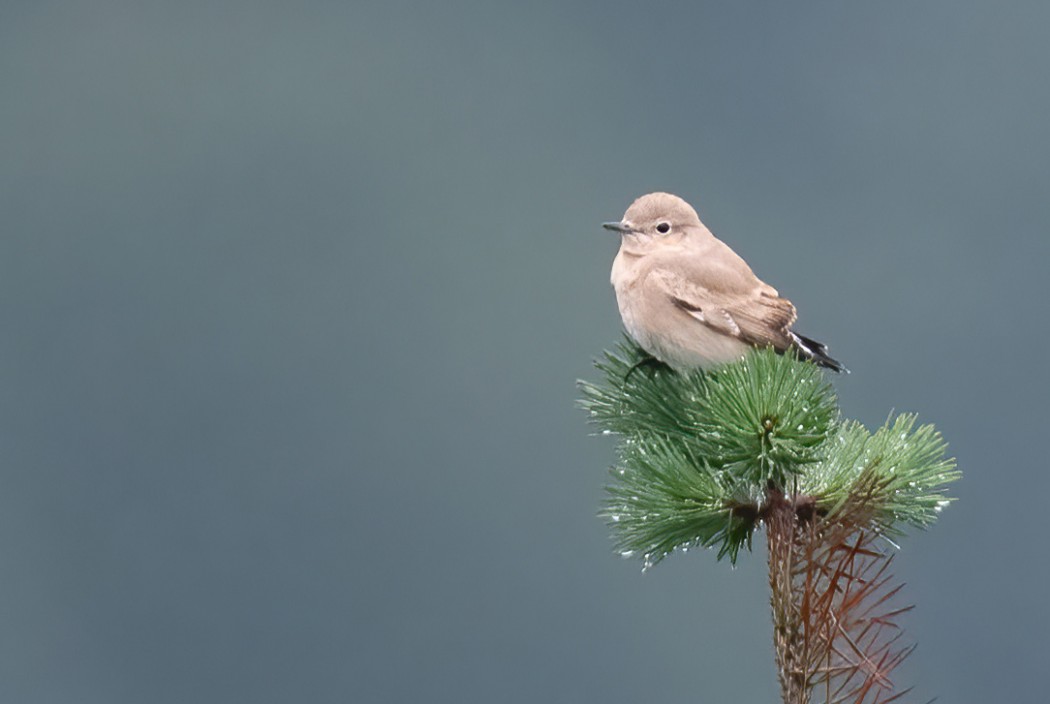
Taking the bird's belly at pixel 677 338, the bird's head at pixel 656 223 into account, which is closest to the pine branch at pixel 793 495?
the bird's belly at pixel 677 338

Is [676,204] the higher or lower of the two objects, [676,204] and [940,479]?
the higher

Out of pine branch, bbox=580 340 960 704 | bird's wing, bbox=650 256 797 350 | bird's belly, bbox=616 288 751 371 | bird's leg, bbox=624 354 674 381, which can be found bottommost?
pine branch, bbox=580 340 960 704

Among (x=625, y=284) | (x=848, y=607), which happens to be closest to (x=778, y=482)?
(x=848, y=607)

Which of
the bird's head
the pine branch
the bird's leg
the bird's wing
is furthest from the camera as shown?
the bird's head

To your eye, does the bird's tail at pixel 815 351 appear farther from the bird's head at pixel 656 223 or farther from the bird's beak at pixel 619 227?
the bird's beak at pixel 619 227

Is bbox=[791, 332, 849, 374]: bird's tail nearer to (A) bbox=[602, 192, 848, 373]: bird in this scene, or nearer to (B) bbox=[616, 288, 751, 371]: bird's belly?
(A) bbox=[602, 192, 848, 373]: bird

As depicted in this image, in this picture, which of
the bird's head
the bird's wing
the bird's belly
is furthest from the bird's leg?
the bird's head

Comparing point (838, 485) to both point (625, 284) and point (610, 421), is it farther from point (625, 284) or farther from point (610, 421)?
point (625, 284)

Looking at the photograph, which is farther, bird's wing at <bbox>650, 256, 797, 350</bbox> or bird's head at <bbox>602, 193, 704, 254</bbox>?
bird's head at <bbox>602, 193, 704, 254</bbox>
